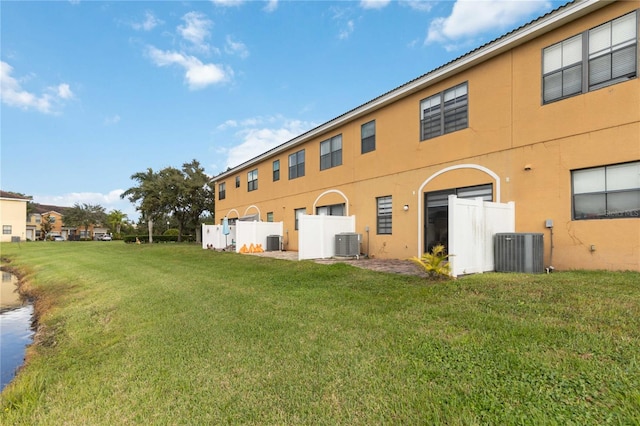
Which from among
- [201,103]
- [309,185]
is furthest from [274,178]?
[201,103]

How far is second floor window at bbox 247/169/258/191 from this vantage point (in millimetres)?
23688

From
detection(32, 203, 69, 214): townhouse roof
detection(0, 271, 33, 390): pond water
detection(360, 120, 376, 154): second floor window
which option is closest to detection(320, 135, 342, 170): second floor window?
detection(360, 120, 376, 154): second floor window

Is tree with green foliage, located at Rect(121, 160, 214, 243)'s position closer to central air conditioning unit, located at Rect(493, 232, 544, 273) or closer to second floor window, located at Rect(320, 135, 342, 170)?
A: second floor window, located at Rect(320, 135, 342, 170)

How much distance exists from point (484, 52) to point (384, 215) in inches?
260

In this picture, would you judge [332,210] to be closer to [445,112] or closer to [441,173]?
[441,173]

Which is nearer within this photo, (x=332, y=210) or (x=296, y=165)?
(x=332, y=210)

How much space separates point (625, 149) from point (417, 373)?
7678mm

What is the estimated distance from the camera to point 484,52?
952 centimetres

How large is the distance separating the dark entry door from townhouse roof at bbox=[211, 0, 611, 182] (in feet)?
12.8

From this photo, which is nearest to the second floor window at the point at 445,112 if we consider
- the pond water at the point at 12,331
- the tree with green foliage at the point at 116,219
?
the pond water at the point at 12,331

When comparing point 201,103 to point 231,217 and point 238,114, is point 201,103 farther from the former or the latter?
point 231,217

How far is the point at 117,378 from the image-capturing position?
→ 3.69 meters

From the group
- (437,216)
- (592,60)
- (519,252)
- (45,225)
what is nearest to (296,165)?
(437,216)

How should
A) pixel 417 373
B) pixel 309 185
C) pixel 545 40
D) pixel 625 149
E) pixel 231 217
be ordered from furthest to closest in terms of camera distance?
1. pixel 231 217
2. pixel 309 185
3. pixel 545 40
4. pixel 625 149
5. pixel 417 373
